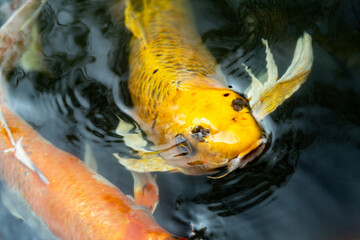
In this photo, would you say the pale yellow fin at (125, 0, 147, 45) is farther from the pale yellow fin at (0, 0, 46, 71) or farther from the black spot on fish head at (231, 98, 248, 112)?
the black spot on fish head at (231, 98, 248, 112)

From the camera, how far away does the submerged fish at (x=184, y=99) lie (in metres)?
2.90

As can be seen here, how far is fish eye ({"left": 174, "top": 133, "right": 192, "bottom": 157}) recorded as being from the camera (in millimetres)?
3136

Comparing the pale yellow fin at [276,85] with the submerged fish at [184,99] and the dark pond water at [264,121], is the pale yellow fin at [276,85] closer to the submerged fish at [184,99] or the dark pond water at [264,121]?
the submerged fish at [184,99]

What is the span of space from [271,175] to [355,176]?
26.8 inches

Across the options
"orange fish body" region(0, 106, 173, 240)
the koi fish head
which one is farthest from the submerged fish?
"orange fish body" region(0, 106, 173, 240)

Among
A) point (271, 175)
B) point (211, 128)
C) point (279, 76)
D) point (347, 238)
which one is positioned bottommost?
point (347, 238)

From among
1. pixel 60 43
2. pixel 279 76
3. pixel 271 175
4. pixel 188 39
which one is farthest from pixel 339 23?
pixel 60 43

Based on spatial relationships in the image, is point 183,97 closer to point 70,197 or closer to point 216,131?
point 216,131

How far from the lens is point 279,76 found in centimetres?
377

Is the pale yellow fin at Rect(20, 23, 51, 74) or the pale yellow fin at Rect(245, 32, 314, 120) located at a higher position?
the pale yellow fin at Rect(20, 23, 51, 74)

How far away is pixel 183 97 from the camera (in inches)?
127

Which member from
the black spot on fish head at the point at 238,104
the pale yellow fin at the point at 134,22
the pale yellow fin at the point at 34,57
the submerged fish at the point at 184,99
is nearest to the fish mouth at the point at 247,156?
the submerged fish at the point at 184,99

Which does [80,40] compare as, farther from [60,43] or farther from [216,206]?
[216,206]

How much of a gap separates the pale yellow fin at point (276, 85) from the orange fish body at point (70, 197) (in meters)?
1.35
